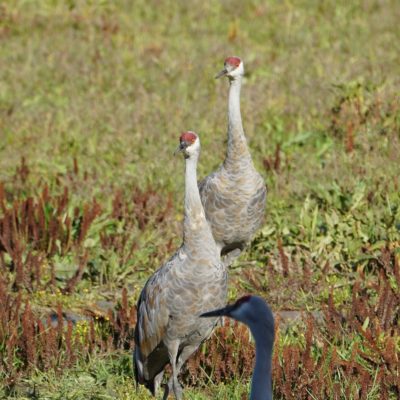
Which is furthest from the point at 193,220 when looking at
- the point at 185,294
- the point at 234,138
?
the point at 234,138

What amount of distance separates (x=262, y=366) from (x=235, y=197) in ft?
11.4

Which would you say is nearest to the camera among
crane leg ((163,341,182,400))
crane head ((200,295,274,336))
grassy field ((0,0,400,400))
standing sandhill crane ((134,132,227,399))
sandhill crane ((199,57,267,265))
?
crane head ((200,295,274,336))

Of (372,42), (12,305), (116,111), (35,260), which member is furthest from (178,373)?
(372,42)

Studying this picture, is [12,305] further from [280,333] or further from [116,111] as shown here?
[116,111]

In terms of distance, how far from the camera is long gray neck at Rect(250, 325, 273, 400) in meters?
4.13

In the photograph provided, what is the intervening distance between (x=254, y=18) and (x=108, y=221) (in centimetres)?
800

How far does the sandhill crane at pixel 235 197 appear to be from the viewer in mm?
7617

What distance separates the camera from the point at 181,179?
10.1 meters

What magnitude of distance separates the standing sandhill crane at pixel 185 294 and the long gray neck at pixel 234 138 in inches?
66.1

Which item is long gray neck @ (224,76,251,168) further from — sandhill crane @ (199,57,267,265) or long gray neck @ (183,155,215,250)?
long gray neck @ (183,155,215,250)

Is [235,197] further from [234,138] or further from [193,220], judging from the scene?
[193,220]

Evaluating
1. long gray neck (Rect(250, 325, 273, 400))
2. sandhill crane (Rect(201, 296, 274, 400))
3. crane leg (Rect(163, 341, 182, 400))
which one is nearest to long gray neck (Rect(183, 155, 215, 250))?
crane leg (Rect(163, 341, 182, 400))

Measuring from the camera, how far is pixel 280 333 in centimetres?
678

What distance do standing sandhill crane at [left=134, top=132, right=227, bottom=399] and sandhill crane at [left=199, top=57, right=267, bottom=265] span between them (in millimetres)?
1634
